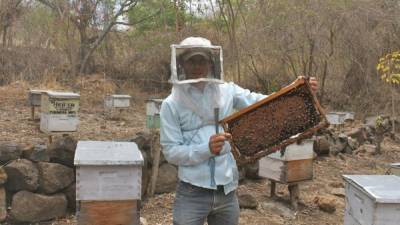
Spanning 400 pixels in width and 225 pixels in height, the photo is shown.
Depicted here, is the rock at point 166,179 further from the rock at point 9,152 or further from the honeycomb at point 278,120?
the honeycomb at point 278,120

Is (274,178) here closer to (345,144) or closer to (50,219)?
(50,219)

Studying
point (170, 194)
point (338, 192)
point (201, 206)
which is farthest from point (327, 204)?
point (201, 206)

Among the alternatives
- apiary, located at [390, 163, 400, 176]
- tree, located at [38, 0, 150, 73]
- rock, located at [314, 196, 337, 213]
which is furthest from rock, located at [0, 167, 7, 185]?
tree, located at [38, 0, 150, 73]

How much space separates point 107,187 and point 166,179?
2.52 meters

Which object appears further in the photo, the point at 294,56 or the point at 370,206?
the point at 294,56

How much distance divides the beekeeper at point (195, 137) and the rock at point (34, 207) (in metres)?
2.73

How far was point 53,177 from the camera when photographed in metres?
4.88

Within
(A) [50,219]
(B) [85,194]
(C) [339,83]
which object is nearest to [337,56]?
(C) [339,83]

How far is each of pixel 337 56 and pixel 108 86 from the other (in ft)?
24.0

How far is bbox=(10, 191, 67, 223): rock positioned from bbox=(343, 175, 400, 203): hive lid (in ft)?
9.83

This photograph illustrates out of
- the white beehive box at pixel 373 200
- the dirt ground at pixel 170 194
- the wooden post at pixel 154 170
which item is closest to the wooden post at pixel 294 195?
the dirt ground at pixel 170 194

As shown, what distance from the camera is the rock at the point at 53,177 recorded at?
4.84m

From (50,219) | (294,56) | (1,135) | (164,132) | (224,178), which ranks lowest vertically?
(50,219)

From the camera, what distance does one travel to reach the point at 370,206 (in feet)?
9.42
